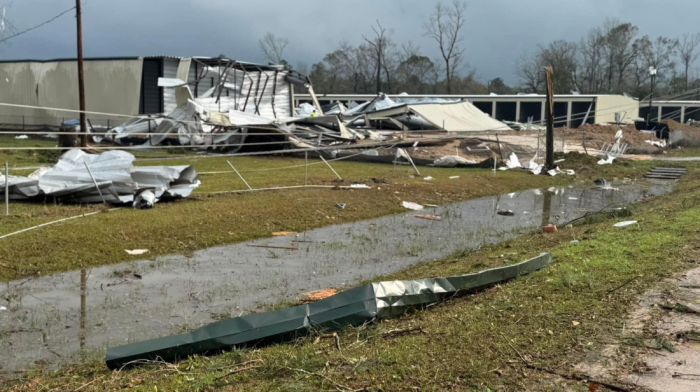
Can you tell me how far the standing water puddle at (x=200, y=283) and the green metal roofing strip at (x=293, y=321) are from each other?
821 mm

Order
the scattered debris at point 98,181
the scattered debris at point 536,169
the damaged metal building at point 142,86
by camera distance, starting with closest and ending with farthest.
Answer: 1. the scattered debris at point 98,181
2. the scattered debris at point 536,169
3. the damaged metal building at point 142,86

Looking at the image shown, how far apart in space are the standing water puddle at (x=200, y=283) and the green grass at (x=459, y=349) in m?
1.02

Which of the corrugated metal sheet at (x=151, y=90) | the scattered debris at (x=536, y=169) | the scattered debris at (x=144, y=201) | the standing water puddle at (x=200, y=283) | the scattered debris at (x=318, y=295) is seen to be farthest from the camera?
the corrugated metal sheet at (x=151, y=90)

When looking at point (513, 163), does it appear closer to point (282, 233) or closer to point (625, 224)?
point (625, 224)

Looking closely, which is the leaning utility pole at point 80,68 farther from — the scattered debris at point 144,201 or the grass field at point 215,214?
the scattered debris at point 144,201

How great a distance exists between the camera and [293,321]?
213 inches

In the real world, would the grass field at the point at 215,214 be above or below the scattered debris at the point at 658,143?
below

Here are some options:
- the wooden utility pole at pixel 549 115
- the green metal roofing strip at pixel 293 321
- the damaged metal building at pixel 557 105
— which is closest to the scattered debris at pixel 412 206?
the green metal roofing strip at pixel 293 321

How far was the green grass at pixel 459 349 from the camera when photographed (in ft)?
13.8

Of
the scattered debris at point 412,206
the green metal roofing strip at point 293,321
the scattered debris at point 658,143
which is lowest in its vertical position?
the scattered debris at point 412,206

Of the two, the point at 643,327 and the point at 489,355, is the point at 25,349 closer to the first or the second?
the point at 489,355

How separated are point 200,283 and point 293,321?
302 centimetres

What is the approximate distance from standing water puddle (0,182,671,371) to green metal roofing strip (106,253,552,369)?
2.69ft

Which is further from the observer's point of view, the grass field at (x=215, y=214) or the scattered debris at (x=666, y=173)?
the scattered debris at (x=666, y=173)
